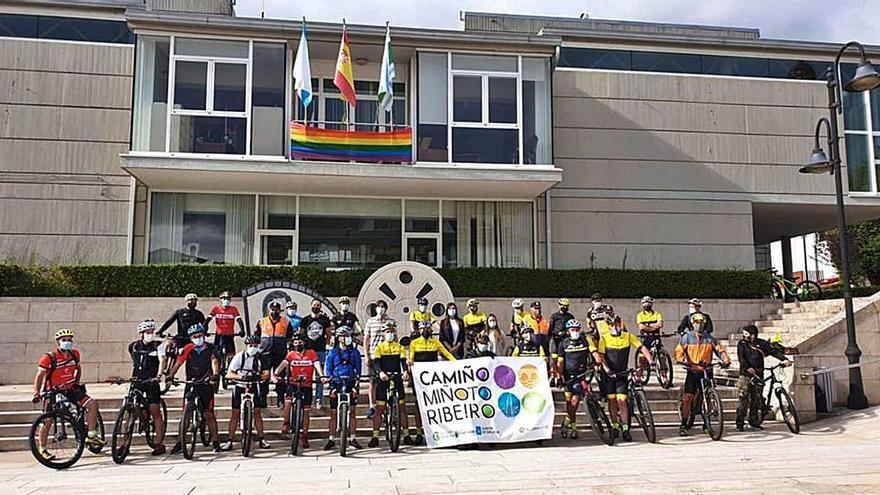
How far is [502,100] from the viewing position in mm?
16062

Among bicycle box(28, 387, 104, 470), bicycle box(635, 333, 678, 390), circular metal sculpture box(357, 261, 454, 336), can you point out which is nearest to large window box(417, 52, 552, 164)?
circular metal sculpture box(357, 261, 454, 336)

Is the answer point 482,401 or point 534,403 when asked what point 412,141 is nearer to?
point 482,401

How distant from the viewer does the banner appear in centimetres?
962

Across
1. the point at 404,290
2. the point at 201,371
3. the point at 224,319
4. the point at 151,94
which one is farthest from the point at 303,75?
A: the point at 201,371

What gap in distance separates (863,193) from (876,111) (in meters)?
2.57

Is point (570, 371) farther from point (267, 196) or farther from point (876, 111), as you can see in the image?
point (876, 111)

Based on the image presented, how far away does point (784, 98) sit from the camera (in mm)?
18641

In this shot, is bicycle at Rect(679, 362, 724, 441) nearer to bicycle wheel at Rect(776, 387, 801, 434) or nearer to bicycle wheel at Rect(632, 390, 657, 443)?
bicycle wheel at Rect(632, 390, 657, 443)

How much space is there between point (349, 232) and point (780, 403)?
10.1 meters

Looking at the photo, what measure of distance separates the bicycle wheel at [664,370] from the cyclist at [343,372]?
5439 millimetres

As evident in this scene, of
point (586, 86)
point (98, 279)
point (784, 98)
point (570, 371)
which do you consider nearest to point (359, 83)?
point (586, 86)

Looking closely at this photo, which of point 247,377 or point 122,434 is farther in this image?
point 247,377

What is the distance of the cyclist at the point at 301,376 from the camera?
9.54 metres

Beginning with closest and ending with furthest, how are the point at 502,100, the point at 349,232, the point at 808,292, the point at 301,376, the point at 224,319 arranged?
the point at 301,376 → the point at 224,319 → the point at 502,100 → the point at 349,232 → the point at 808,292
